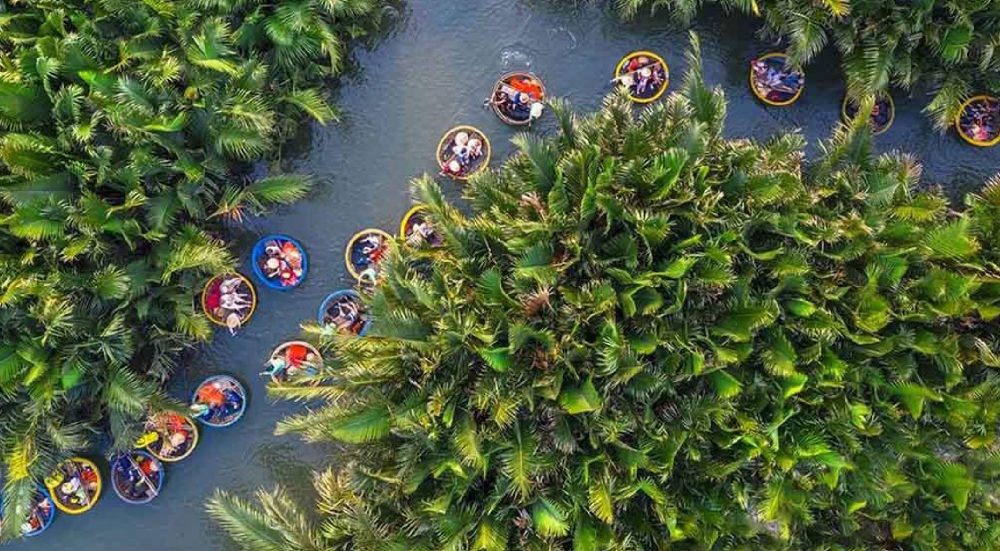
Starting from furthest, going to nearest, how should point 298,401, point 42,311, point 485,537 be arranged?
point 298,401 → point 42,311 → point 485,537

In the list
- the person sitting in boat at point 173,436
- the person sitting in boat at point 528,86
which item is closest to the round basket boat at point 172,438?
the person sitting in boat at point 173,436

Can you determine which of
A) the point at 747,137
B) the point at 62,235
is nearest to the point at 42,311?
the point at 62,235

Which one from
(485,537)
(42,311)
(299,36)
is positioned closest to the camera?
(485,537)

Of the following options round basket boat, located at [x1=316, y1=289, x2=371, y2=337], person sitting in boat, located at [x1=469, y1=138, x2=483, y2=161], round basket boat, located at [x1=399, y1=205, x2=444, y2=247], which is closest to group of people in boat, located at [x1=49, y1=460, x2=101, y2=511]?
round basket boat, located at [x1=316, y1=289, x2=371, y2=337]

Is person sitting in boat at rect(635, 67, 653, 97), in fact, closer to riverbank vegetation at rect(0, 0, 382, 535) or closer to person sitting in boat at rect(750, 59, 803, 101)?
person sitting in boat at rect(750, 59, 803, 101)

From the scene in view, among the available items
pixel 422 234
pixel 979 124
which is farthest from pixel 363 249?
pixel 979 124

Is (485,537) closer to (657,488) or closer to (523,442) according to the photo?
(523,442)

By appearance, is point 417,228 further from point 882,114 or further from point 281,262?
point 882,114
